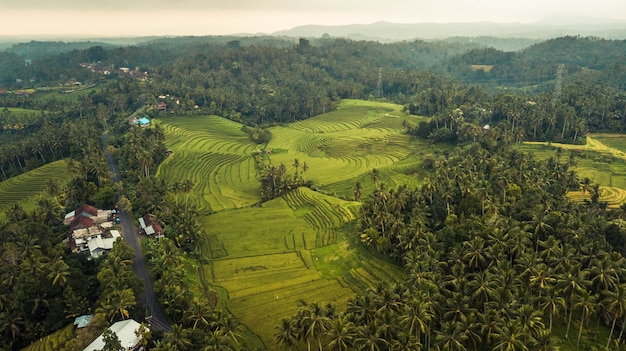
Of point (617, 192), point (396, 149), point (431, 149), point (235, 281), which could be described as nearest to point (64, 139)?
point (235, 281)

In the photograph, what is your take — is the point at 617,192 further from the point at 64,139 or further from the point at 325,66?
the point at 325,66

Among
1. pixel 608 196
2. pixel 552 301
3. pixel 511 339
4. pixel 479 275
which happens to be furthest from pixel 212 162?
pixel 608 196

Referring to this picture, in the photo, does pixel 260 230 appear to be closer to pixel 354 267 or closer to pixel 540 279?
pixel 354 267

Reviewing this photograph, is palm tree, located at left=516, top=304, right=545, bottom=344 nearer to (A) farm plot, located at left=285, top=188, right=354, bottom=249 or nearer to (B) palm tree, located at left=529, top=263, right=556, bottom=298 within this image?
(B) palm tree, located at left=529, top=263, right=556, bottom=298

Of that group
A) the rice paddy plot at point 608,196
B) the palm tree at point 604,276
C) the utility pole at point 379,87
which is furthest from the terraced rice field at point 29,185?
the utility pole at point 379,87

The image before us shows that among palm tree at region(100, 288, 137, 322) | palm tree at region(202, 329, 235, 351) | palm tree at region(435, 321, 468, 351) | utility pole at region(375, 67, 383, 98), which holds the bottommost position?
palm tree at region(100, 288, 137, 322)

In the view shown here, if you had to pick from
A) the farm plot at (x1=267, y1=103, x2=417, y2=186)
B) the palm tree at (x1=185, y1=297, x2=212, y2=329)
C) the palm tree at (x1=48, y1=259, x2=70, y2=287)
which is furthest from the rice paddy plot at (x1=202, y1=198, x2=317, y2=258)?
the palm tree at (x1=48, y1=259, x2=70, y2=287)
